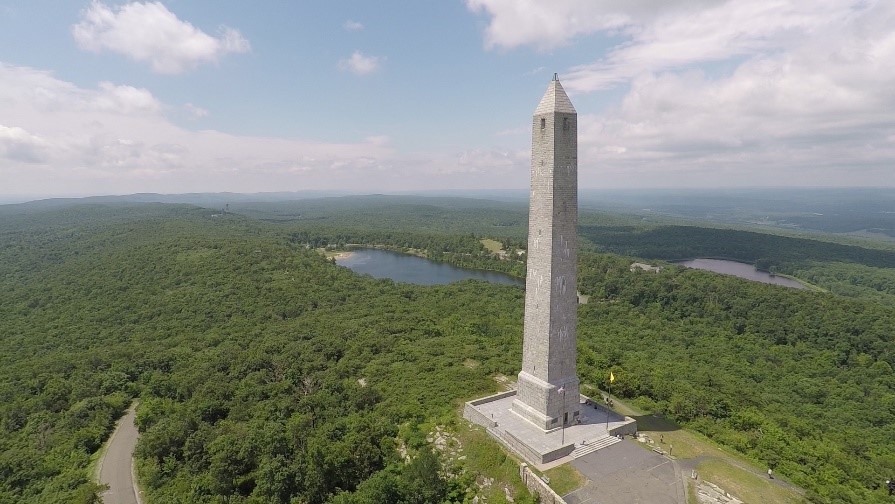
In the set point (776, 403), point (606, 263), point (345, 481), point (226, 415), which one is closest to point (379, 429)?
point (345, 481)

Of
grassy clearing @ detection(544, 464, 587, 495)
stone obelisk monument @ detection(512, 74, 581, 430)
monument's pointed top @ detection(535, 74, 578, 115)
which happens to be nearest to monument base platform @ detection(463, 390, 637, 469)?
grassy clearing @ detection(544, 464, 587, 495)

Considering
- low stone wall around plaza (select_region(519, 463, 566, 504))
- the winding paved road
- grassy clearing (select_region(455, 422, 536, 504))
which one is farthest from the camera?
the winding paved road

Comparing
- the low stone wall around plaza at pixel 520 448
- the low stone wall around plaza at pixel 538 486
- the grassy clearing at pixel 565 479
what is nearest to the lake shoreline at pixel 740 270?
the low stone wall around plaza at pixel 520 448

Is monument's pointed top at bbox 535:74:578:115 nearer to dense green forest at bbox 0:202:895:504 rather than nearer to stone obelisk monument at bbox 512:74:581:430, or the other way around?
stone obelisk monument at bbox 512:74:581:430

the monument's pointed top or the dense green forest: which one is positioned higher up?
the monument's pointed top

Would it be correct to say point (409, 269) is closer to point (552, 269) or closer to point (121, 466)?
point (121, 466)

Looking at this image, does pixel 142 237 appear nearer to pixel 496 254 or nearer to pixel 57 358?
pixel 57 358
